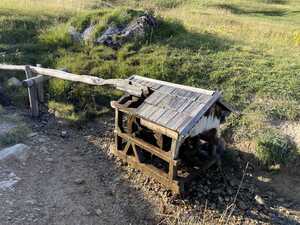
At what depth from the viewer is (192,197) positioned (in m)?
6.47

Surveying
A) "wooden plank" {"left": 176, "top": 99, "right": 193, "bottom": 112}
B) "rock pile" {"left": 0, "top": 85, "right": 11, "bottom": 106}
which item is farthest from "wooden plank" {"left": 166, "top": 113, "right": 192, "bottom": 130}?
"rock pile" {"left": 0, "top": 85, "right": 11, "bottom": 106}

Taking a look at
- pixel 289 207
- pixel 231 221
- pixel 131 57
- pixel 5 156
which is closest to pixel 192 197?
pixel 231 221

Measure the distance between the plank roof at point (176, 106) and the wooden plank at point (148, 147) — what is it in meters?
0.59

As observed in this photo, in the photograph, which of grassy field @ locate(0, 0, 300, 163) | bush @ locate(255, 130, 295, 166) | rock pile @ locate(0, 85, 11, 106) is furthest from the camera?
rock pile @ locate(0, 85, 11, 106)

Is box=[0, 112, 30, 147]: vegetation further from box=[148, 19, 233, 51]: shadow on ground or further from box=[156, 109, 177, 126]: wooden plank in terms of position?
box=[148, 19, 233, 51]: shadow on ground

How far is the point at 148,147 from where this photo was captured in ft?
21.6

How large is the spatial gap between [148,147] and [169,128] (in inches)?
34.1

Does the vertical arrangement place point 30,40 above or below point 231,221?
above

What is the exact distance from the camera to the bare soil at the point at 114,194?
592cm

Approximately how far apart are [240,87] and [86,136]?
401cm

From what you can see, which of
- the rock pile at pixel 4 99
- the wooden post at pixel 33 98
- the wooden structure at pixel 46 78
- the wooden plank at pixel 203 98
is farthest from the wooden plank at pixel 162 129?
the rock pile at pixel 4 99

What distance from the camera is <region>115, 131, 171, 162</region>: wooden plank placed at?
20.5 feet

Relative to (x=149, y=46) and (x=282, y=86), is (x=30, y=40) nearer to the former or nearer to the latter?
(x=149, y=46)

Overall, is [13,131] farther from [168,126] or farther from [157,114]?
[168,126]
